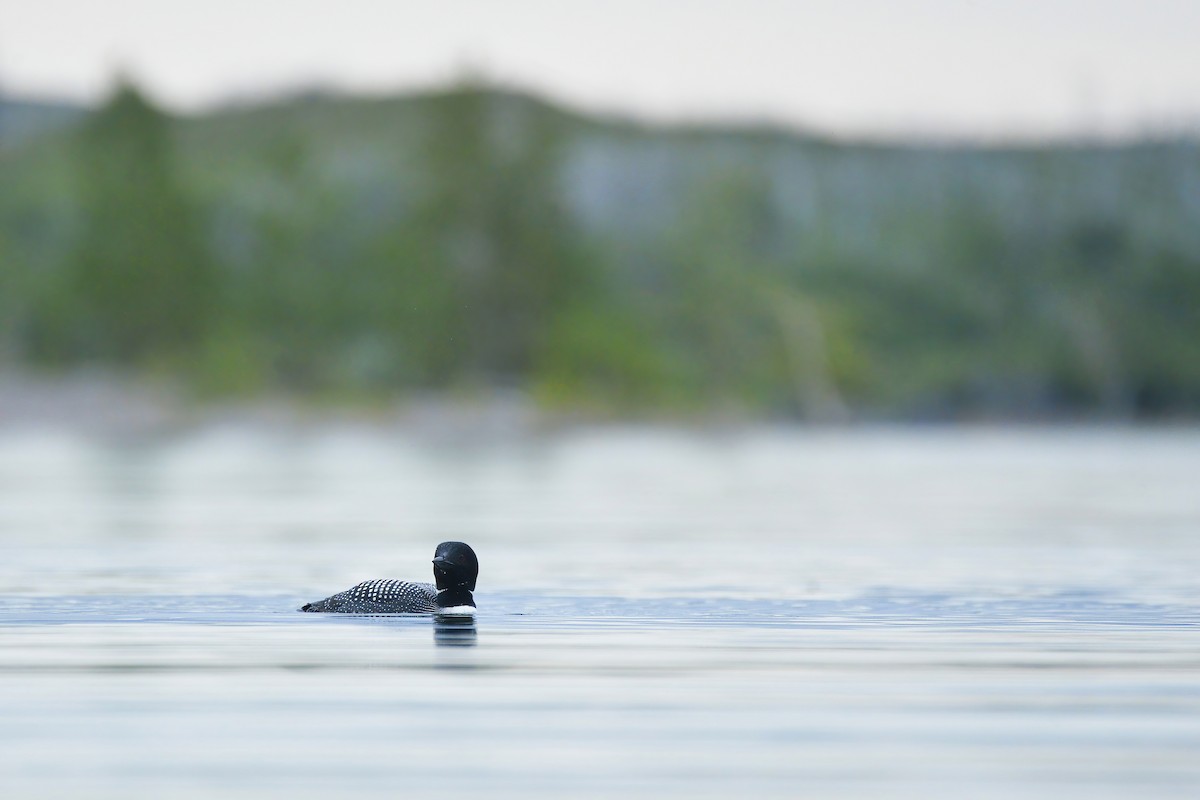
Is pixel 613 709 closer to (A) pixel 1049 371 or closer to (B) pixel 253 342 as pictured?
(B) pixel 253 342

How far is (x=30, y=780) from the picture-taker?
29.8 ft

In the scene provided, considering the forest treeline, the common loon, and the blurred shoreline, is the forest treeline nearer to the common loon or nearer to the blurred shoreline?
the blurred shoreline

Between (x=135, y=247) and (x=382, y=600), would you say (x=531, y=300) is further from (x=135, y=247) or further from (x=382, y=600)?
(x=382, y=600)

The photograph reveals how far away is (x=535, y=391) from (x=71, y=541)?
8734cm

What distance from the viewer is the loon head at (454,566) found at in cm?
1576

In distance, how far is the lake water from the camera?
9430mm

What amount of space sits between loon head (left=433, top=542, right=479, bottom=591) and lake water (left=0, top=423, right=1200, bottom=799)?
1.42ft

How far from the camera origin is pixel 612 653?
13.6 metres

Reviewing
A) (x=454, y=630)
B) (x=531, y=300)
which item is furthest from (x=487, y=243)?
(x=454, y=630)

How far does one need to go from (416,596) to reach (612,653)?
301 cm

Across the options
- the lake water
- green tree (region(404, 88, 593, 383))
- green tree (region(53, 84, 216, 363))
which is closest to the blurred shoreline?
green tree (region(53, 84, 216, 363))

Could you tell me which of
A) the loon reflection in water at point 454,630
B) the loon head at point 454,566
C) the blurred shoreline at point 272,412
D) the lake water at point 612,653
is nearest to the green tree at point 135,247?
the blurred shoreline at point 272,412

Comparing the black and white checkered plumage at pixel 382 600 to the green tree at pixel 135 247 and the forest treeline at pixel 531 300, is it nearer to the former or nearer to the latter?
the forest treeline at pixel 531 300

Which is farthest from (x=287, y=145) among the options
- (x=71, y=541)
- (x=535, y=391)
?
(x=71, y=541)
